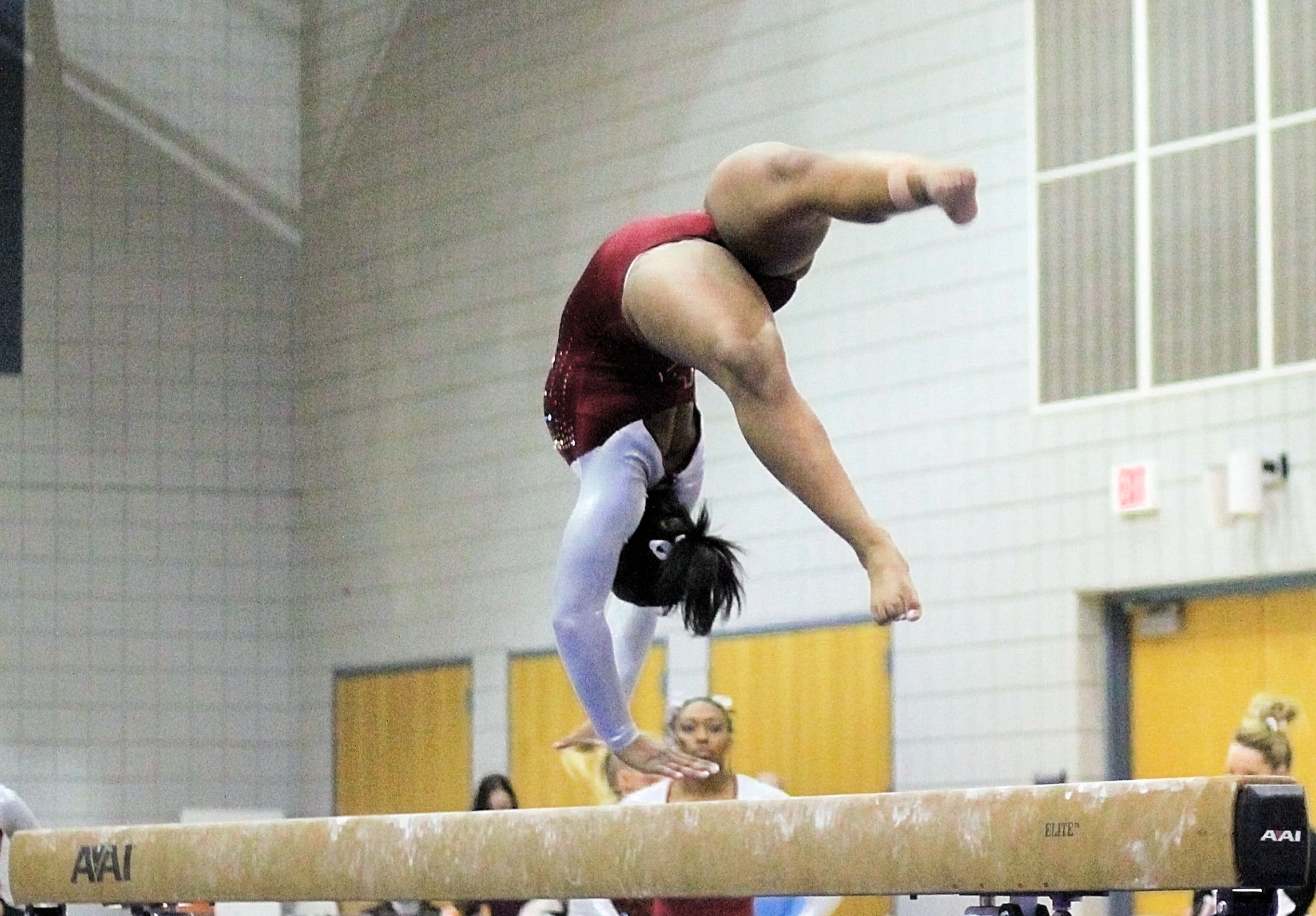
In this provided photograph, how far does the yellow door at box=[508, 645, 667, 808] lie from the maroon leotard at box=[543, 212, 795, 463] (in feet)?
20.5

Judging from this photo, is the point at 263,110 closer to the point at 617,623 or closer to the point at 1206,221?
the point at 1206,221

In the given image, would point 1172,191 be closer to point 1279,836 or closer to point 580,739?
point 580,739

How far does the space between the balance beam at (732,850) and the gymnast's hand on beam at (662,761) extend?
29 cm

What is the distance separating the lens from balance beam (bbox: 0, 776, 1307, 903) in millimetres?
3088

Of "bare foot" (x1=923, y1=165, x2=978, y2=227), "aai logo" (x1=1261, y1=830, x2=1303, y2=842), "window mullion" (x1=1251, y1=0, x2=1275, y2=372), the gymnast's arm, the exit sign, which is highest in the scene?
"window mullion" (x1=1251, y1=0, x2=1275, y2=372)

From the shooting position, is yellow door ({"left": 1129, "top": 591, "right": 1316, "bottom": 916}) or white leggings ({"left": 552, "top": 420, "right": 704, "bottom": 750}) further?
yellow door ({"left": 1129, "top": 591, "right": 1316, "bottom": 916})

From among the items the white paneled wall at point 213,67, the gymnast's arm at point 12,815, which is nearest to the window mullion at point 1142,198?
the gymnast's arm at point 12,815

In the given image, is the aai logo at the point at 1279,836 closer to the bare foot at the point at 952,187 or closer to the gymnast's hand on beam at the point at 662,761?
the bare foot at the point at 952,187

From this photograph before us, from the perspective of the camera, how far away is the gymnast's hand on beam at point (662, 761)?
13.7 feet

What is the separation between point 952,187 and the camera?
3531 millimetres

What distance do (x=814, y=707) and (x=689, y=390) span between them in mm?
5569

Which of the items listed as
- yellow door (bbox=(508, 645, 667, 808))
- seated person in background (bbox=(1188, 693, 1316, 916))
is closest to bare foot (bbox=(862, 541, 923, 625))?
seated person in background (bbox=(1188, 693, 1316, 916))

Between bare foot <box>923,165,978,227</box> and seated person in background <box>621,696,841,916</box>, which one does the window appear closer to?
seated person in background <box>621,696,841,916</box>

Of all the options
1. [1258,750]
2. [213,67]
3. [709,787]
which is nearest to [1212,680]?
[1258,750]
